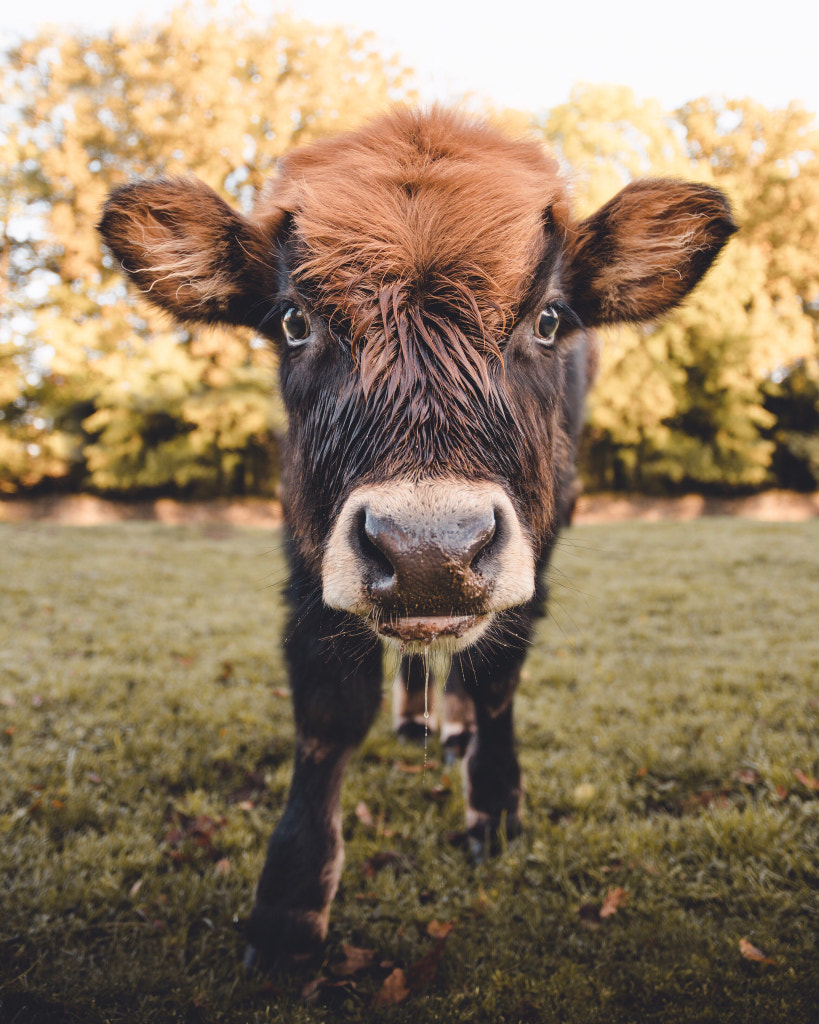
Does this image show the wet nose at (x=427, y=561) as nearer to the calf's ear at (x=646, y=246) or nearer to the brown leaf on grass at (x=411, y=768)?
the calf's ear at (x=646, y=246)

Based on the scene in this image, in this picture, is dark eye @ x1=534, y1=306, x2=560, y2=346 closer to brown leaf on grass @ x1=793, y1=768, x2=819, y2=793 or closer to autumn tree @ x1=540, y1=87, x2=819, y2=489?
brown leaf on grass @ x1=793, y1=768, x2=819, y2=793

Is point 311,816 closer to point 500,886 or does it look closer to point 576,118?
point 500,886

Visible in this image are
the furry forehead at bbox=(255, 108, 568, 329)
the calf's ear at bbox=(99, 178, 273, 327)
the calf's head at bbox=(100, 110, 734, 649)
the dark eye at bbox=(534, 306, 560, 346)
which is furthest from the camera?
the calf's ear at bbox=(99, 178, 273, 327)

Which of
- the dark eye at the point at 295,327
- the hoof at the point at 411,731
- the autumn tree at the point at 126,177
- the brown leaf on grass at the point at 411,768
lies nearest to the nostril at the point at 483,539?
the dark eye at the point at 295,327

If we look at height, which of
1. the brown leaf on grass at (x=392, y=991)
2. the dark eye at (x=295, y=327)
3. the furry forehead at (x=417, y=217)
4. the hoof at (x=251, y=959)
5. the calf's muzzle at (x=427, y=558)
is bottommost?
the hoof at (x=251, y=959)

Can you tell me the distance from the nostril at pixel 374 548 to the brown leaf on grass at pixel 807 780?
298 cm

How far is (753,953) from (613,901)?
1.74ft

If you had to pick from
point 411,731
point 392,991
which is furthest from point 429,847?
point 411,731

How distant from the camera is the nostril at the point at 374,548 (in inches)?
61.7

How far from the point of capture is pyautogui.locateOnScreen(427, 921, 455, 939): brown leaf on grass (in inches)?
94.8

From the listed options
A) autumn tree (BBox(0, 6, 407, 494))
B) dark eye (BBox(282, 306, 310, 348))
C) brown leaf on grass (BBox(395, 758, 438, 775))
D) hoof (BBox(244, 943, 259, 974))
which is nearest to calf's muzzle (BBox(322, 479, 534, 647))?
dark eye (BBox(282, 306, 310, 348))

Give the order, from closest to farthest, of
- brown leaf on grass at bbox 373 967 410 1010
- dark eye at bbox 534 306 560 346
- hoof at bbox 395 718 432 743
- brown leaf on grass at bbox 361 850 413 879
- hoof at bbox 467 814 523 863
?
brown leaf on grass at bbox 373 967 410 1010 → dark eye at bbox 534 306 560 346 → brown leaf on grass at bbox 361 850 413 879 → hoof at bbox 467 814 523 863 → hoof at bbox 395 718 432 743

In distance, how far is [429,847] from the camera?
9.74 feet

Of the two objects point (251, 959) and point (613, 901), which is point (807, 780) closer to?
point (613, 901)
